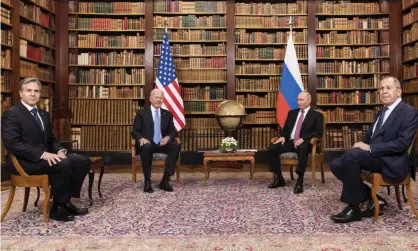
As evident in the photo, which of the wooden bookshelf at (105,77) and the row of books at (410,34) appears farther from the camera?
the wooden bookshelf at (105,77)

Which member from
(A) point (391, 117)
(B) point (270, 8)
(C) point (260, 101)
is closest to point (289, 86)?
(C) point (260, 101)

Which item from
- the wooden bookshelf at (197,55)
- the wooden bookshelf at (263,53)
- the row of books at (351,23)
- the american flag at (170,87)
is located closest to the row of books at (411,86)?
the row of books at (351,23)

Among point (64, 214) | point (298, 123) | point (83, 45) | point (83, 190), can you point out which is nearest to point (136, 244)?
point (64, 214)

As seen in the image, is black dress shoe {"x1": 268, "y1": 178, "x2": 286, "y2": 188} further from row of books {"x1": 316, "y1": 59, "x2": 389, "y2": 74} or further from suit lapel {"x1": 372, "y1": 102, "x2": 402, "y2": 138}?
row of books {"x1": 316, "y1": 59, "x2": 389, "y2": 74}

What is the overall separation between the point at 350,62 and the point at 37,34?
5882mm

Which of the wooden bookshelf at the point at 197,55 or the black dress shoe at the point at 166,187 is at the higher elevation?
the wooden bookshelf at the point at 197,55

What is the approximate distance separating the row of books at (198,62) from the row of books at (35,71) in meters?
2.00

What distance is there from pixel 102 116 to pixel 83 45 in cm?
144

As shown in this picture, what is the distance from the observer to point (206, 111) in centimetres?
870

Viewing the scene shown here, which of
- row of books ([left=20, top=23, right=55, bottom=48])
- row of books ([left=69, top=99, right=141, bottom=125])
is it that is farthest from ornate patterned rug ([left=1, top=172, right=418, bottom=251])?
row of books ([left=69, top=99, right=141, bottom=125])

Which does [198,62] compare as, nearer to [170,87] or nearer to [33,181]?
[170,87]

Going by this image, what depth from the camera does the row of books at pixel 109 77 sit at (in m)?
8.62

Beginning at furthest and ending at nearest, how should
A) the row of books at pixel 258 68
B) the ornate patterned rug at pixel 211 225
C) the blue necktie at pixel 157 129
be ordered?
1. the row of books at pixel 258 68
2. the blue necktie at pixel 157 129
3. the ornate patterned rug at pixel 211 225

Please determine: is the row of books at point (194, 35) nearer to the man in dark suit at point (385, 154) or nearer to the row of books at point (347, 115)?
the row of books at point (347, 115)
